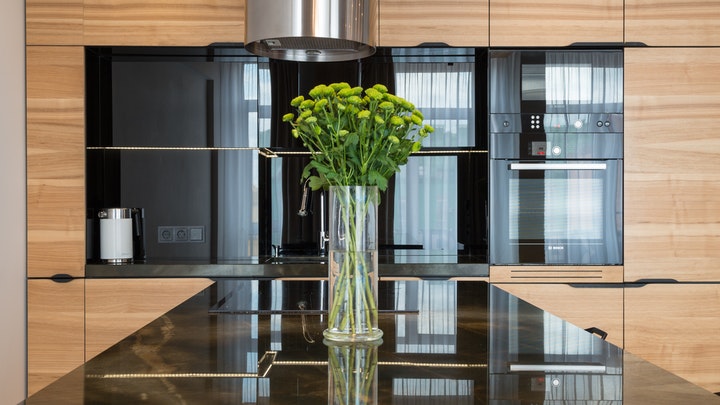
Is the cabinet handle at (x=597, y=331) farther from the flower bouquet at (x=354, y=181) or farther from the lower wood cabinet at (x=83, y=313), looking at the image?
the lower wood cabinet at (x=83, y=313)

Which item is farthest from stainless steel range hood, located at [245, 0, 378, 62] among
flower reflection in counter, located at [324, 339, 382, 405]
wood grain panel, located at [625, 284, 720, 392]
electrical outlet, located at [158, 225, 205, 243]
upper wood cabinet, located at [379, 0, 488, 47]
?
wood grain panel, located at [625, 284, 720, 392]

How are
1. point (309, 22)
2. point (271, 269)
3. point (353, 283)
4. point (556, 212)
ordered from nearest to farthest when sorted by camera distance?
point (353, 283) < point (309, 22) < point (271, 269) < point (556, 212)

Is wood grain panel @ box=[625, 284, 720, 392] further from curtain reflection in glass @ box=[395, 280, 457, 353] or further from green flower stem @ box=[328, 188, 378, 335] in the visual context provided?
green flower stem @ box=[328, 188, 378, 335]

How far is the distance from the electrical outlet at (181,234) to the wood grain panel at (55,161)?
0.50 m

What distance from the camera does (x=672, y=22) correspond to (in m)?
3.52

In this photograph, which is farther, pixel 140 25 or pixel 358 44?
pixel 140 25

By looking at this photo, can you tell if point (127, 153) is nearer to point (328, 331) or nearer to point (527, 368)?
point (328, 331)

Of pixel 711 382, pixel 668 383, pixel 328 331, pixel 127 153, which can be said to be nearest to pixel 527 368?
pixel 668 383

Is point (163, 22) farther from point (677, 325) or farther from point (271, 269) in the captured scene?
point (677, 325)

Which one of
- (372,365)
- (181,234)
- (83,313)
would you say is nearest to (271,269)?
(181,234)

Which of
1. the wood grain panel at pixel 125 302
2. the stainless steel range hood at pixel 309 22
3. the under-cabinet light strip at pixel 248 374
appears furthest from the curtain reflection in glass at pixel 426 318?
the wood grain panel at pixel 125 302

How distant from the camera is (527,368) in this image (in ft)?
3.97

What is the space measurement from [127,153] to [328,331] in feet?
8.94

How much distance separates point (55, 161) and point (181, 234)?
0.72m
